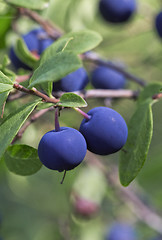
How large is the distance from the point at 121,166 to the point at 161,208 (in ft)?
4.58

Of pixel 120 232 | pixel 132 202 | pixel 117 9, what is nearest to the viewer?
pixel 117 9

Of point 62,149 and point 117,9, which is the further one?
point 117,9

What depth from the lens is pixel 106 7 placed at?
1868 mm

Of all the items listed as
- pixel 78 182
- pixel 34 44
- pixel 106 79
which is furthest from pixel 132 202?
pixel 34 44

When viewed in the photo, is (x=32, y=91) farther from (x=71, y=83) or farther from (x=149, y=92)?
(x=149, y=92)

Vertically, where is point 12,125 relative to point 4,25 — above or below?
above

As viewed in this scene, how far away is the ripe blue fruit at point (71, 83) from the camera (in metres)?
1.14

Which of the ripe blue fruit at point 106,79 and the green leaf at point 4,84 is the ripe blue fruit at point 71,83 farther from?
the ripe blue fruit at point 106,79

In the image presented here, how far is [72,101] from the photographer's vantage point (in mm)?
842

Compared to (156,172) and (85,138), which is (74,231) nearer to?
(156,172)

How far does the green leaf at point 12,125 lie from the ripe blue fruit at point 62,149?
0.20 ft

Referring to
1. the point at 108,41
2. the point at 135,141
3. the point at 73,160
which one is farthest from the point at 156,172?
the point at 73,160

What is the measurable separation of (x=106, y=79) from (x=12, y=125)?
837 mm

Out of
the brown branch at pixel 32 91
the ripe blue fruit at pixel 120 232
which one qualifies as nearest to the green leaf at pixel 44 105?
the brown branch at pixel 32 91
